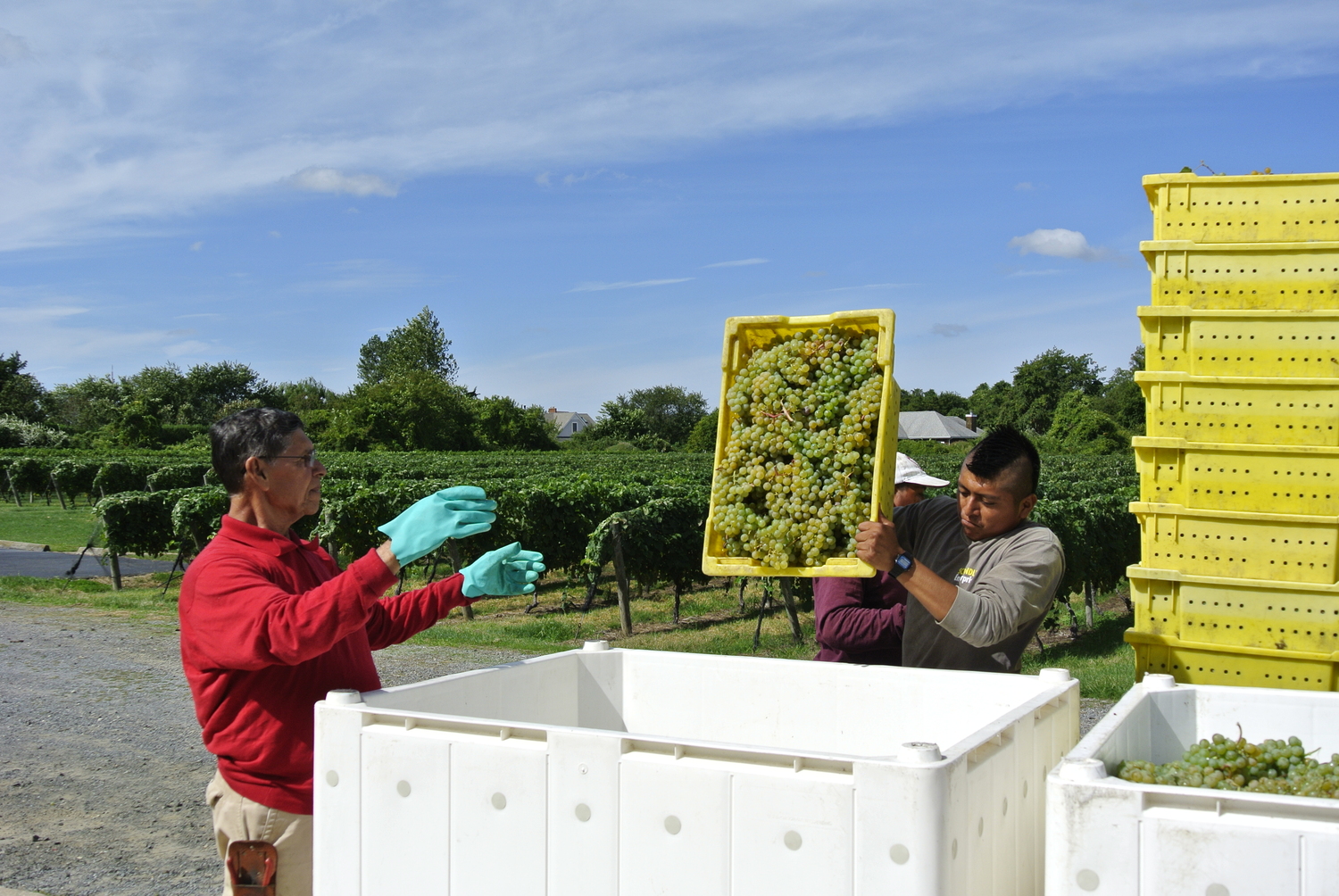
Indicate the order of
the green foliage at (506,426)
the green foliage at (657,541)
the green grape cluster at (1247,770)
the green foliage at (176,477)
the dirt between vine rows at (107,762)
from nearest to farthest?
the green grape cluster at (1247,770)
the dirt between vine rows at (107,762)
the green foliage at (657,541)
the green foliage at (176,477)
the green foliage at (506,426)

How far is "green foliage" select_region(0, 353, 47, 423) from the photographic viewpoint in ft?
→ 216

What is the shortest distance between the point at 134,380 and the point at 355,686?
9855 centimetres

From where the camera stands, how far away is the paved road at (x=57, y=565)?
20000mm

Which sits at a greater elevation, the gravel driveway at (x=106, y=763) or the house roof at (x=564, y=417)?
the house roof at (x=564, y=417)

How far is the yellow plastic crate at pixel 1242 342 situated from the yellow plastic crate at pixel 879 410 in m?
0.79

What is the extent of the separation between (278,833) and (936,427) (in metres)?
96.1

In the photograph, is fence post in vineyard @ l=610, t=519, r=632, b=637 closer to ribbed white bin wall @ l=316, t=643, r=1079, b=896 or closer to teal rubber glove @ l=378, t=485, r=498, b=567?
teal rubber glove @ l=378, t=485, r=498, b=567

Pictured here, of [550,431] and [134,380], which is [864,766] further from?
[134,380]

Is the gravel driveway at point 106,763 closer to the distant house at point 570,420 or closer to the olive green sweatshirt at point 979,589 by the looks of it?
the olive green sweatshirt at point 979,589

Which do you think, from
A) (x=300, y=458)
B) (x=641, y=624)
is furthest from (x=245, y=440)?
(x=641, y=624)

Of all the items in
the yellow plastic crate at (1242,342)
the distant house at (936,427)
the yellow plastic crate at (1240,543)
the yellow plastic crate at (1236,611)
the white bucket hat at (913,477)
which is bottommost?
the yellow plastic crate at (1236,611)

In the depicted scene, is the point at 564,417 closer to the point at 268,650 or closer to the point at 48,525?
the point at 48,525

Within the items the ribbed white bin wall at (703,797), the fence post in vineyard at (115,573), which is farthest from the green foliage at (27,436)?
the ribbed white bin wall at (703,797)

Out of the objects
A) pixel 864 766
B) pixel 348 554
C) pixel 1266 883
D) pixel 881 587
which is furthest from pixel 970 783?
pixel 348 554
